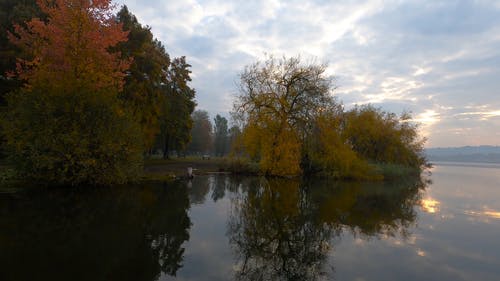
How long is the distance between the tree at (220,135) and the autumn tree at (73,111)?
68.0m

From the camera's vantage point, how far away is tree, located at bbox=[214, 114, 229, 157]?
85.7 m

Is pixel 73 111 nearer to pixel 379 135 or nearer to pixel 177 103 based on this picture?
pixel 177 103

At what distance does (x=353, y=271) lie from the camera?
6035 mm

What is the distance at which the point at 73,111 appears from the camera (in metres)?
15.2

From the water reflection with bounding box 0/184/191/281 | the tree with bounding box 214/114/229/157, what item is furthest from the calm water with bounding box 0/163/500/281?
the tree with bounding box 214/114/229/157

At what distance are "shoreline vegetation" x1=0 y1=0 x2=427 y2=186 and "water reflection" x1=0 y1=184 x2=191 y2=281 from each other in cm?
348

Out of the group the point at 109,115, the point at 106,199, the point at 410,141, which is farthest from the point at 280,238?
the point at 410,141

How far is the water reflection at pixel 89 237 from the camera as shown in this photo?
536cm

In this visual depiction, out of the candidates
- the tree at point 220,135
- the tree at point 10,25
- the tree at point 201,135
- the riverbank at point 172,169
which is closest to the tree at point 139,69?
the riverbank at point 172,169

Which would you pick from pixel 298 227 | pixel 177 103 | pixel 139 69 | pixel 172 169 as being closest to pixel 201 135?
pixel 177 103

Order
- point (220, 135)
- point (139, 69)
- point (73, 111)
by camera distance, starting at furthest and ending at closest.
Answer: point (220, 135)
point (139, 69)
point (73, 111)

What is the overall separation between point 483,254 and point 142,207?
10.5 metres

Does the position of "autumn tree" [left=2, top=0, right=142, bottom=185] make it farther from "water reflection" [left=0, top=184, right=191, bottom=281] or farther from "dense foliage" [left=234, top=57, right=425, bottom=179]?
"dense foliage" [left=234, top=57, right=425, bottom=179]

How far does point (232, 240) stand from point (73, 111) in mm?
12042
